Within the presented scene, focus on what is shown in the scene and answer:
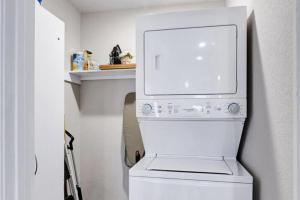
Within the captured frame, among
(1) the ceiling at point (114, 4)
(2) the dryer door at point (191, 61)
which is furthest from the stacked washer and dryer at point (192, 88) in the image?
(1) the ceiling at point (114, 4)

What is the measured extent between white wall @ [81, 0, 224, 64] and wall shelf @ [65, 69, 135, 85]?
0.22 metres

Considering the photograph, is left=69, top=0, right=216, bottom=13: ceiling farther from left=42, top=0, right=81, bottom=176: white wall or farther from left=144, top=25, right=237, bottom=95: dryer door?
left=144, top=25, right=237, bottom=95: dryer door

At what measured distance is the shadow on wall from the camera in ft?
3.44

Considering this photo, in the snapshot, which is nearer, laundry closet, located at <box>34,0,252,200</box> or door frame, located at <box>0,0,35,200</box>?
door frame, located at <box>0,0,35,200</box>

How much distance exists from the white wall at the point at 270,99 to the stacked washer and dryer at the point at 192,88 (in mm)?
96

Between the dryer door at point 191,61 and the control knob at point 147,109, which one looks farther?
the control knob at point 147,109

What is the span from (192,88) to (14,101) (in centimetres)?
121

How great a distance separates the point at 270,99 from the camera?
1.06m

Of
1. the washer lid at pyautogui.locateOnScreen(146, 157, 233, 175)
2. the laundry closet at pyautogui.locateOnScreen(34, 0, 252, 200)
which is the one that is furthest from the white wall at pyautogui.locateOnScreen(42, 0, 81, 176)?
the washer lid at pyautogui.locateOnScreen(146, 157, 233, 175)

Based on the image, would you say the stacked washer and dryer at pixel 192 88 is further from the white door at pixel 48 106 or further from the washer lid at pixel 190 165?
the white door at pixel 48 106

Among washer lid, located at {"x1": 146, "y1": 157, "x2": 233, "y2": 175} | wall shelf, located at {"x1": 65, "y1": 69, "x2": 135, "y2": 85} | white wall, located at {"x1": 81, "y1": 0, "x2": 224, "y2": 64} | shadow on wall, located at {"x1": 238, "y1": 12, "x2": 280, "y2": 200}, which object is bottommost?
washer lid, located at {"x1": 146, "y1": 157, "x2": 233, "y2": 175}

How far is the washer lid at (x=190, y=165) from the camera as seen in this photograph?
1.28 meters

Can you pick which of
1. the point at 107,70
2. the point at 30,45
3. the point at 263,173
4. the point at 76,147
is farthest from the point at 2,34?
the point at 76,147

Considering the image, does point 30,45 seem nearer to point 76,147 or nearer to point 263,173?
point 263,173
